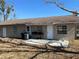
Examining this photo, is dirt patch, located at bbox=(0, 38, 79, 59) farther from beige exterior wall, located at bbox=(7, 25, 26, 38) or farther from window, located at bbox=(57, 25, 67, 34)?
beige exterior wall, located at bbox=(7, 25, 26, 38)

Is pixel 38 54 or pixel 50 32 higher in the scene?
pixel 50 32

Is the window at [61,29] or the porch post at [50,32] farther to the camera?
the porch post at [50,32]

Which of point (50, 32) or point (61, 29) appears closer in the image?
point (61, 29)

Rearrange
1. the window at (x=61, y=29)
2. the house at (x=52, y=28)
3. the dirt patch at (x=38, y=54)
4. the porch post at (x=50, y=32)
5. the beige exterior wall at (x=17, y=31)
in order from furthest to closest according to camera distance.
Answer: the beige exterior wall at (x=17, y=31)
the porch post at (x=50, y=32)
the window at (x=61, y=29)
the house at (x=52, y=28)
the dirt patch at (x=38, y=54)

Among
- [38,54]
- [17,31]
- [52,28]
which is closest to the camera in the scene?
[38,54]

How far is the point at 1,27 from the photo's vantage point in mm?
28922

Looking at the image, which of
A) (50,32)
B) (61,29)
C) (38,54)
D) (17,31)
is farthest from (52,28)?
(38,54)

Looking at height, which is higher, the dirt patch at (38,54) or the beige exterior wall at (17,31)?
the beige exterior wall at (17,31)

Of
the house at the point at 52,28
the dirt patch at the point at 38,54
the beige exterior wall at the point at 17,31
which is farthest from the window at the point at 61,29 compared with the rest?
the dirt patch at the point at 38,54

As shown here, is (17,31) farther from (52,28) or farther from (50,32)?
(52,28)

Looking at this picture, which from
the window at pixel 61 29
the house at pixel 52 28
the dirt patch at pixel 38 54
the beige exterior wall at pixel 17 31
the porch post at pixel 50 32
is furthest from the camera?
the beige exterior wall at pixel 17 31

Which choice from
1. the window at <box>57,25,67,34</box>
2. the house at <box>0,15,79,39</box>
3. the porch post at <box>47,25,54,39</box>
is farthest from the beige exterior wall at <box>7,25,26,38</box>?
the window at <box>57,25,67,34</box>

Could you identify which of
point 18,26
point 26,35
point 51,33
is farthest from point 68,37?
point 18,26

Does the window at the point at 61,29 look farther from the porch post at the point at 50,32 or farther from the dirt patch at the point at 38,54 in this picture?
the dirt patch at the point at 38,54
